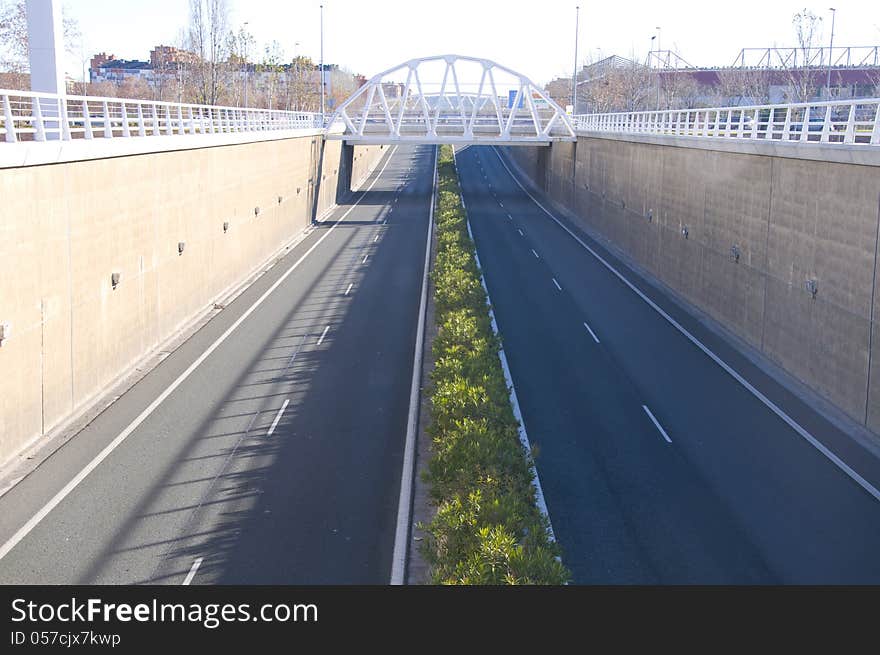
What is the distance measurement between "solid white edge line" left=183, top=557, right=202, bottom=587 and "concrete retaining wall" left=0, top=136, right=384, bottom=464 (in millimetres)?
4944

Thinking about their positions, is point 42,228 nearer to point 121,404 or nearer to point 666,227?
point 121,404

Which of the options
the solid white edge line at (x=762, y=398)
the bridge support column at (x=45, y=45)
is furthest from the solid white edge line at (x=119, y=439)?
the solid white edge line at (x=762, y=398)

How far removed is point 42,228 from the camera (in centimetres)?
1770

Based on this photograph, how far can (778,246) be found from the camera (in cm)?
2414

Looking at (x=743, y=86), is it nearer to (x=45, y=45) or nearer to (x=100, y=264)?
(x=45, y=45)

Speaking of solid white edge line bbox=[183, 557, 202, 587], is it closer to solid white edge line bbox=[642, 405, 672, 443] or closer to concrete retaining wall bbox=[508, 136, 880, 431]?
solid white edge line bbox=[642, 405, 672, 443]

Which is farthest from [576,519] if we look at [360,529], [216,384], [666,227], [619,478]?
[666,227]

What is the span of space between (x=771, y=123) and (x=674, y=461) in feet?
40.9

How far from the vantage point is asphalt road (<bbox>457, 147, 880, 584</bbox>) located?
1376 centimetres

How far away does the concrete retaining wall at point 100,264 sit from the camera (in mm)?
16750

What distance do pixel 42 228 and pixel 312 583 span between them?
893cm

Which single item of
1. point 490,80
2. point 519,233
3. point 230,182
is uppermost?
point 490,80

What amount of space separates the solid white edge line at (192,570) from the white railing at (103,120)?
8233mm

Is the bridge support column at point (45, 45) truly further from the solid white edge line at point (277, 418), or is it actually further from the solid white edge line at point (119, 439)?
the solid white edge line at point (277, 418)
